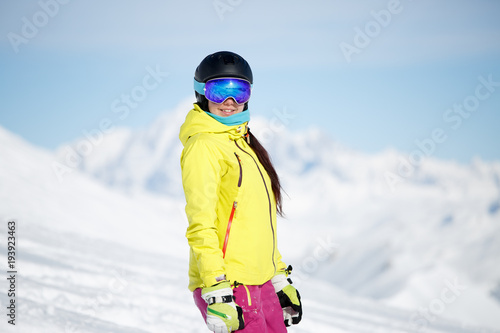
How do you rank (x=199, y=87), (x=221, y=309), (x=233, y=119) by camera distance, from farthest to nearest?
1. (x=199, y=87)
2. (x=233, y=119)
3. (x=221, y=309)

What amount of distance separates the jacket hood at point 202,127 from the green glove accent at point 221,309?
34.5 inches

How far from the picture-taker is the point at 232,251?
9.18 feet

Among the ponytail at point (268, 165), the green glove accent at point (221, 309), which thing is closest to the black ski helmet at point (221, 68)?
the ponytail at point (268, 165)

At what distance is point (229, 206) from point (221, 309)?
1.92 feet

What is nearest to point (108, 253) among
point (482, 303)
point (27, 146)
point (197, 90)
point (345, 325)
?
point (345, 325)

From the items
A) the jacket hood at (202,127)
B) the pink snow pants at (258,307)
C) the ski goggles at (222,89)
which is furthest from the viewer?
the ski goggles at (222,89)

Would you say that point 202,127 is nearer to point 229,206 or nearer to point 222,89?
point 222,89

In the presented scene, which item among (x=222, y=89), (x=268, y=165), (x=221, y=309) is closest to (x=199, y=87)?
(x=222, y=89)

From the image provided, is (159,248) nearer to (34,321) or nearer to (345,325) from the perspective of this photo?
(345,325)

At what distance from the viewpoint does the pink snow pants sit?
2775 mm

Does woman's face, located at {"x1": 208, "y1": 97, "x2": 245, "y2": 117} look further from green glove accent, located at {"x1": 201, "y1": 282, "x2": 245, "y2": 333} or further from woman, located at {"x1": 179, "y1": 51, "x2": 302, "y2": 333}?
green glove accent, located at {"x1": 201, "y1": 282, "x2": 245, "y2": 333}

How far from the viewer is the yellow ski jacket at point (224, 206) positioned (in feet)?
8.71

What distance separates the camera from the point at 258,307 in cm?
283

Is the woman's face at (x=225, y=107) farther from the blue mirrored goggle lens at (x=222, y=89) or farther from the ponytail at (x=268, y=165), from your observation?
the ponytail at (x=268, y=165)
